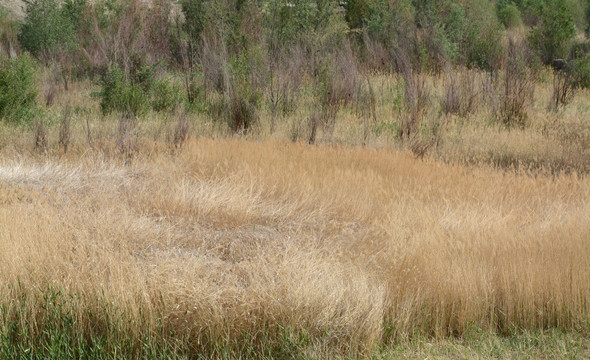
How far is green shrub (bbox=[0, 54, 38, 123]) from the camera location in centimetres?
1018

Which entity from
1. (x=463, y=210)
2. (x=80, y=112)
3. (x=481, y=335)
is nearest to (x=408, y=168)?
(x=463, y=210)

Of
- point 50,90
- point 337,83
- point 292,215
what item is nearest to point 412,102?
point 337,83

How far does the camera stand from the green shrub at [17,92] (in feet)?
33.4

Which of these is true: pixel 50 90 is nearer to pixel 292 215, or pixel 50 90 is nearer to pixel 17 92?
pixel 17 92

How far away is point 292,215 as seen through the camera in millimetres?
6031

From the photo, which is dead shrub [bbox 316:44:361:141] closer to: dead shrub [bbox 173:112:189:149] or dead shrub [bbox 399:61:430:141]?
dead shrub [bbox 399:61:430:141]

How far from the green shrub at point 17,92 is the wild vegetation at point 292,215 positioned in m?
0.04

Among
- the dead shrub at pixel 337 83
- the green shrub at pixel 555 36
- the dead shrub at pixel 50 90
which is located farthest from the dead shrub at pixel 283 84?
the green shrub at pixel 555 36

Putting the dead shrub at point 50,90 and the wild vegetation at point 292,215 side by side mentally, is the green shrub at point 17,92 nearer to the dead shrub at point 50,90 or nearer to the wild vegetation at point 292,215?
the wild vegetation at point 292,215

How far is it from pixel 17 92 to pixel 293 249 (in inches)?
306

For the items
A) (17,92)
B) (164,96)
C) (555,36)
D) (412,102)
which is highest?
(555,36)

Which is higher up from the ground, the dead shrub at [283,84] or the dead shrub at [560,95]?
the dead shrub at [283,84]

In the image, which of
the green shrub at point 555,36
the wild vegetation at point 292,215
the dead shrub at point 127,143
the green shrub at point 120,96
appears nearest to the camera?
the wild vegetation at point 292,215

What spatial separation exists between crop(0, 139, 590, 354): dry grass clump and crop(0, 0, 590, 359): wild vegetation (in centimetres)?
2
